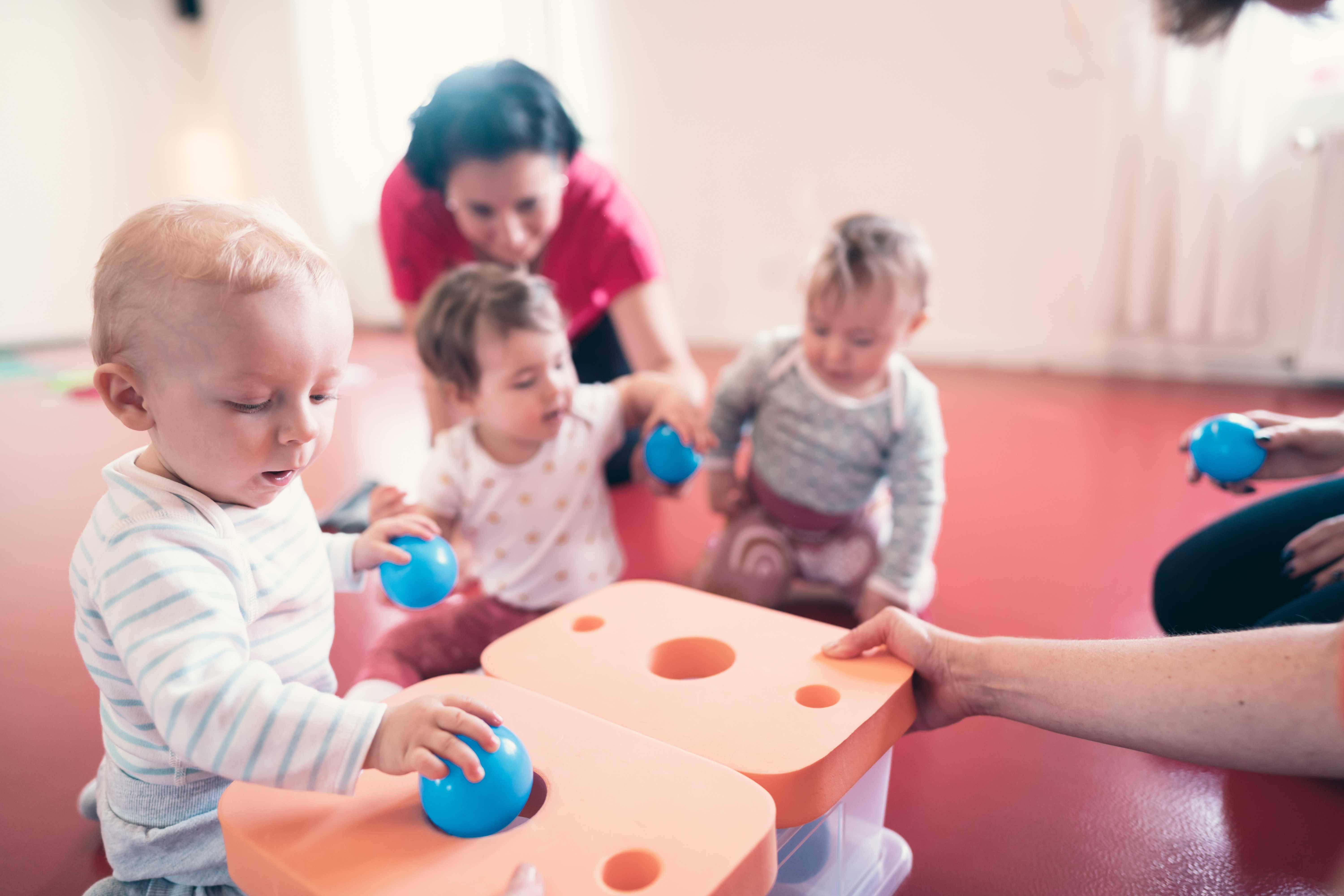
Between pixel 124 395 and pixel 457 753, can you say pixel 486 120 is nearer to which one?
pixel 124 395

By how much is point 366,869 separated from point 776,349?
846mm

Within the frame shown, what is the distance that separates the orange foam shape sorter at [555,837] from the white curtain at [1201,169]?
221 cm

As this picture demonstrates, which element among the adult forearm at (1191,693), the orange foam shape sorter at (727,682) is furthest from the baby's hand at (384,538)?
the adult forearm at (1191,693)

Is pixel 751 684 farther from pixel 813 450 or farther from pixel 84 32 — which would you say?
pixel 84 32

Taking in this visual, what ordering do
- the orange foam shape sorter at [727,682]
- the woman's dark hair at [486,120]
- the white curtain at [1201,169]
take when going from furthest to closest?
the white curtain at [1201,169] < the woman's dark hair at [486,120] < the orange foam shape sorter at [727,682]

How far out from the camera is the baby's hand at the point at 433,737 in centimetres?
46

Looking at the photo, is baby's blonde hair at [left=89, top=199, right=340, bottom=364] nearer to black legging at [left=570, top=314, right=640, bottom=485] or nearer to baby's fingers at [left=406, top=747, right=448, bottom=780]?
baby's fingers at [left=406, top=747, right=448, bottom=780]

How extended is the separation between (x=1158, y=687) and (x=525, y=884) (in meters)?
0.40

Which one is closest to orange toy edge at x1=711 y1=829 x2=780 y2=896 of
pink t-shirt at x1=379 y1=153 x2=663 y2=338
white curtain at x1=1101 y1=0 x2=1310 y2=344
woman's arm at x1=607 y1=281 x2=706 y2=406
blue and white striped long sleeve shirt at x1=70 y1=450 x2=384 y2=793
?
blue and white striped long sleeve shirt at x1=70 y1=450 x2=384 y2=793

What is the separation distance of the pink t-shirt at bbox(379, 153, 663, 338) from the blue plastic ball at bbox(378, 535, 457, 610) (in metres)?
0.76

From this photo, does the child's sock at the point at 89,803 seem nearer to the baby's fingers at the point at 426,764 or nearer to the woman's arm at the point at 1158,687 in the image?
the baby's fingers at the point at 426,764

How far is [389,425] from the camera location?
7.06 feet

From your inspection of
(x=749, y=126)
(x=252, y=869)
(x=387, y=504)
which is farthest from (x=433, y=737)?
(x=749, y=126)

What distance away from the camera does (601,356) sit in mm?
1583
